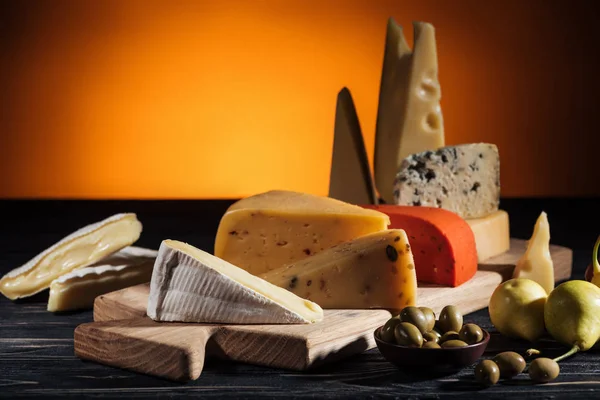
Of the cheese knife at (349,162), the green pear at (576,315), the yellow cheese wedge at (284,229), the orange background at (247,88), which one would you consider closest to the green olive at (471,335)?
the green pear at (576,315)

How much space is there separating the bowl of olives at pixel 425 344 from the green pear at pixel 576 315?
0.63ft

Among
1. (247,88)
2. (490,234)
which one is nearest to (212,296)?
(490,234)

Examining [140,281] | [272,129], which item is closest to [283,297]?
[140,281]

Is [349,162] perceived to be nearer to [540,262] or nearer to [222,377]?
[540,262]

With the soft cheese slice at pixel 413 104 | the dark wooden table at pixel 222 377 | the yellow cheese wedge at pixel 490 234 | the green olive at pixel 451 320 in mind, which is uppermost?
the soft cheese slice at pixel 413 104

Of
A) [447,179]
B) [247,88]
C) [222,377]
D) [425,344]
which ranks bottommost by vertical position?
[222,377]

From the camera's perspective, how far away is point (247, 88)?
4.20 m

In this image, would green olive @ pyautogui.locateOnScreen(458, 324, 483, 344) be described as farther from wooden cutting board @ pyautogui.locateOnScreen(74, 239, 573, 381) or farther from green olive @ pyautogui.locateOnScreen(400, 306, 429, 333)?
wooden cutting board @ pyautogui.locateOnScreen(74, 239, 573, 381)

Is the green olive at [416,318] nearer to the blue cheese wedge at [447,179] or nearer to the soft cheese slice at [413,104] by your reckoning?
the blue cheese wedge at [447,179]

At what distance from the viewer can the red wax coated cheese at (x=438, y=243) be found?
7.51 feet

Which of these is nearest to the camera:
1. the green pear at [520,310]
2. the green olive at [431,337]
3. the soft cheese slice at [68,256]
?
the green olive at [431,337]

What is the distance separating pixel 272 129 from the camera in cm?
424

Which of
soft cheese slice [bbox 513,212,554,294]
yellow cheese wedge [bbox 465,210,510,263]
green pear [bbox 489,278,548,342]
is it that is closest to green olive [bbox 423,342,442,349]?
green pear [bbox 489,278,548,342]

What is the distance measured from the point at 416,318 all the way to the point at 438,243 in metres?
0.59
